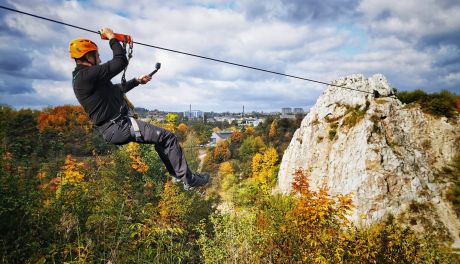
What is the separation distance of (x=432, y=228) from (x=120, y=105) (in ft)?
Answer: 49.8

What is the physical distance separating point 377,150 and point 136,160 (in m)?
19.0

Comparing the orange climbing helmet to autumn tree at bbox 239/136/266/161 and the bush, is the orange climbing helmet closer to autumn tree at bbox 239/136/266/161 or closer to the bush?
the bush

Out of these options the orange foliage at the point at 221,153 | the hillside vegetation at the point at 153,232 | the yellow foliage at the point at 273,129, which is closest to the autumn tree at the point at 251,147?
the yellow foliage at the point at 273,129

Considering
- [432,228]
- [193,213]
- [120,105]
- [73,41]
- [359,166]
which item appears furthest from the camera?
[193,213]

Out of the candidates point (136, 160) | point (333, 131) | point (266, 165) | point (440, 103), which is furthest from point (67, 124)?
point (440, 103)

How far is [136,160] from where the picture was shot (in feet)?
83.5

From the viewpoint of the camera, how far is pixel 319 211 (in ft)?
27.6

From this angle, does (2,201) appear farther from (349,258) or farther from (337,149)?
(337,149)

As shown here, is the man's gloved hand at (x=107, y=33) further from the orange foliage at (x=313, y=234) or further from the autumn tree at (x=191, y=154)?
the autumn tree at (x=191, y=154)

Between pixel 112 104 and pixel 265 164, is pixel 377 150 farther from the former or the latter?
pixel 265 164

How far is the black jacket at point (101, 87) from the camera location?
4.32 meters

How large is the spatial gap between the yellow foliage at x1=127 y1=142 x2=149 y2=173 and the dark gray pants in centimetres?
2093

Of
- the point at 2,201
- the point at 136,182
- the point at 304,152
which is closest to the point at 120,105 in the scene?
the point at 2,201

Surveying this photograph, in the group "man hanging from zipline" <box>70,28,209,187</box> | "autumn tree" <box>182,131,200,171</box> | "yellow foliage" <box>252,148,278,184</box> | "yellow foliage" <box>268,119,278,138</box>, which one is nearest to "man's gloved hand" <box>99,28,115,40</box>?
"man hanging from zipline" <box>70,28,209,187</box>
